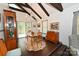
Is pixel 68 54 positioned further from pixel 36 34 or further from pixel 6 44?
pixel 6 44

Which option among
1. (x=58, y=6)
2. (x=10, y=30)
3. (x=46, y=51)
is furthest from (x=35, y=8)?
(x=46, y=51)

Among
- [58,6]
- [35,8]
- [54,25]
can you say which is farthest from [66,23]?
[35,8]

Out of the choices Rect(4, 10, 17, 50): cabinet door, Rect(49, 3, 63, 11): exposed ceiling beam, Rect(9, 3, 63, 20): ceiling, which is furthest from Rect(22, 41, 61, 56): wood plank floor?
Rect(49, 3, 63, 11): exposed ceiling beam

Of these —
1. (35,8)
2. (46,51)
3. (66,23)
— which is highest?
(35,8)

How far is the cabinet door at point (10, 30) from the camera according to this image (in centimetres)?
178

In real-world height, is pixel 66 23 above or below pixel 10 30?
above

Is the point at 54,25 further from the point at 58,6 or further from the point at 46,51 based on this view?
the point at 46,51

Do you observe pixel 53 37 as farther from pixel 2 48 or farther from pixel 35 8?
pixel 2 48

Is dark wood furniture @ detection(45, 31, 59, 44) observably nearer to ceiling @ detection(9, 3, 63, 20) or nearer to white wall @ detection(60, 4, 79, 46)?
white wall @ detection(60, 4, 79, 46)

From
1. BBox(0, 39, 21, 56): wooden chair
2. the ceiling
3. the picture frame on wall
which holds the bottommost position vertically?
BBox(0, 39, 21, 56): wooden chair

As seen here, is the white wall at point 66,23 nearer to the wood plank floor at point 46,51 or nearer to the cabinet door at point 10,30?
the wood plank floor at point 46,51

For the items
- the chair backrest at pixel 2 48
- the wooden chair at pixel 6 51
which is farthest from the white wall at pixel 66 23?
the chair backrest at pixel 2 48

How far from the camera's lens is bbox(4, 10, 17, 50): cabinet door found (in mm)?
1776

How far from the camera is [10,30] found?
1.85m
